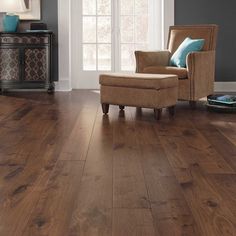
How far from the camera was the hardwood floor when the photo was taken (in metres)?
2.09

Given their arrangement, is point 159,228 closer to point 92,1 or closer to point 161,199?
point 161,199

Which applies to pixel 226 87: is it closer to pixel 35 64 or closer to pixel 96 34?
pixel 96 34

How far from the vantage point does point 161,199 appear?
2408mm

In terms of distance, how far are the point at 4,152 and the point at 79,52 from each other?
177 inches

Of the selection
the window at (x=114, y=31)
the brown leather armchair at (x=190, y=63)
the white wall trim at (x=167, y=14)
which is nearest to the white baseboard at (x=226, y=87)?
the white wall trim at (x=167, y=14)

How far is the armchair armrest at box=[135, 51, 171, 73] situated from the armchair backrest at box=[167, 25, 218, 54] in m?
0.20

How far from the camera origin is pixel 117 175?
2826mm

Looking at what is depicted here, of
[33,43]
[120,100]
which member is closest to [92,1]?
[33,43]

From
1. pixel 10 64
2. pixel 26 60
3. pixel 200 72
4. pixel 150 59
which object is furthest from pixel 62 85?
pixel 200 72

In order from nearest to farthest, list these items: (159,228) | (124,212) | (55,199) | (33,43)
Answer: (159,228) < (124,212) < (55,199) < (33,43)

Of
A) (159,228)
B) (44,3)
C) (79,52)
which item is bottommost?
(159,228)

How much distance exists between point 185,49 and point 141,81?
1.12m

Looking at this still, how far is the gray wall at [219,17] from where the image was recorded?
7324 millimetres

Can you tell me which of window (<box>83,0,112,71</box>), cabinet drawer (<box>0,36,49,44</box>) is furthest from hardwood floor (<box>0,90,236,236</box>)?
window (<box>83,0,112,71</box>)
